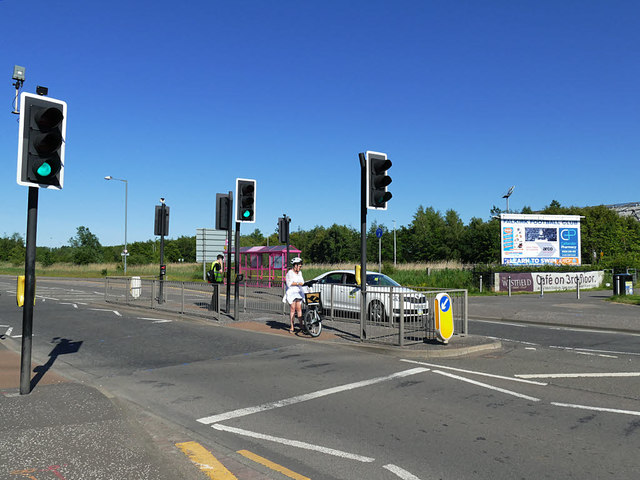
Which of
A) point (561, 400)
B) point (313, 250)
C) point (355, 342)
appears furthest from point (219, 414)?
point (313, 250)

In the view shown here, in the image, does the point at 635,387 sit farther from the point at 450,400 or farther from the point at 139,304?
the point at 139,304

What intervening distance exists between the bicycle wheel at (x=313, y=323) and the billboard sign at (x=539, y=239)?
22.5m

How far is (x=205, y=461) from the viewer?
4.34 meters

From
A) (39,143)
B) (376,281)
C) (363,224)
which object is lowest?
(376,281)

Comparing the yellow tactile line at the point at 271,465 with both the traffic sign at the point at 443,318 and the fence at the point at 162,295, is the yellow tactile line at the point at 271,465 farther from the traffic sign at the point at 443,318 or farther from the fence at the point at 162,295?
the fence at the point at 162,295

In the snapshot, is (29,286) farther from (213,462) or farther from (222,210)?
(222,210)

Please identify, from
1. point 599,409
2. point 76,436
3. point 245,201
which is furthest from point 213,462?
point 245,201

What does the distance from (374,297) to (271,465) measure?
7449 mm

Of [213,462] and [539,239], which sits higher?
[539,239]

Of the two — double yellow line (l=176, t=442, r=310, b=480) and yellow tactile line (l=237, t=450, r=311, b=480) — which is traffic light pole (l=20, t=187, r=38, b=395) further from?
yellow tactile line (l=237, t=450, r=311, b=480)

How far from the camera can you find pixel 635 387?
7.06m

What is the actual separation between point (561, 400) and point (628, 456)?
1943 mm

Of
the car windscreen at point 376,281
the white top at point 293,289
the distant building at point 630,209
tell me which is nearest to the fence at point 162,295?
the white top at point 293,289

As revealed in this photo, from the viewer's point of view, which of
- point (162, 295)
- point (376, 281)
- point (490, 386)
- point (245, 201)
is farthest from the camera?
point (162, 295)
